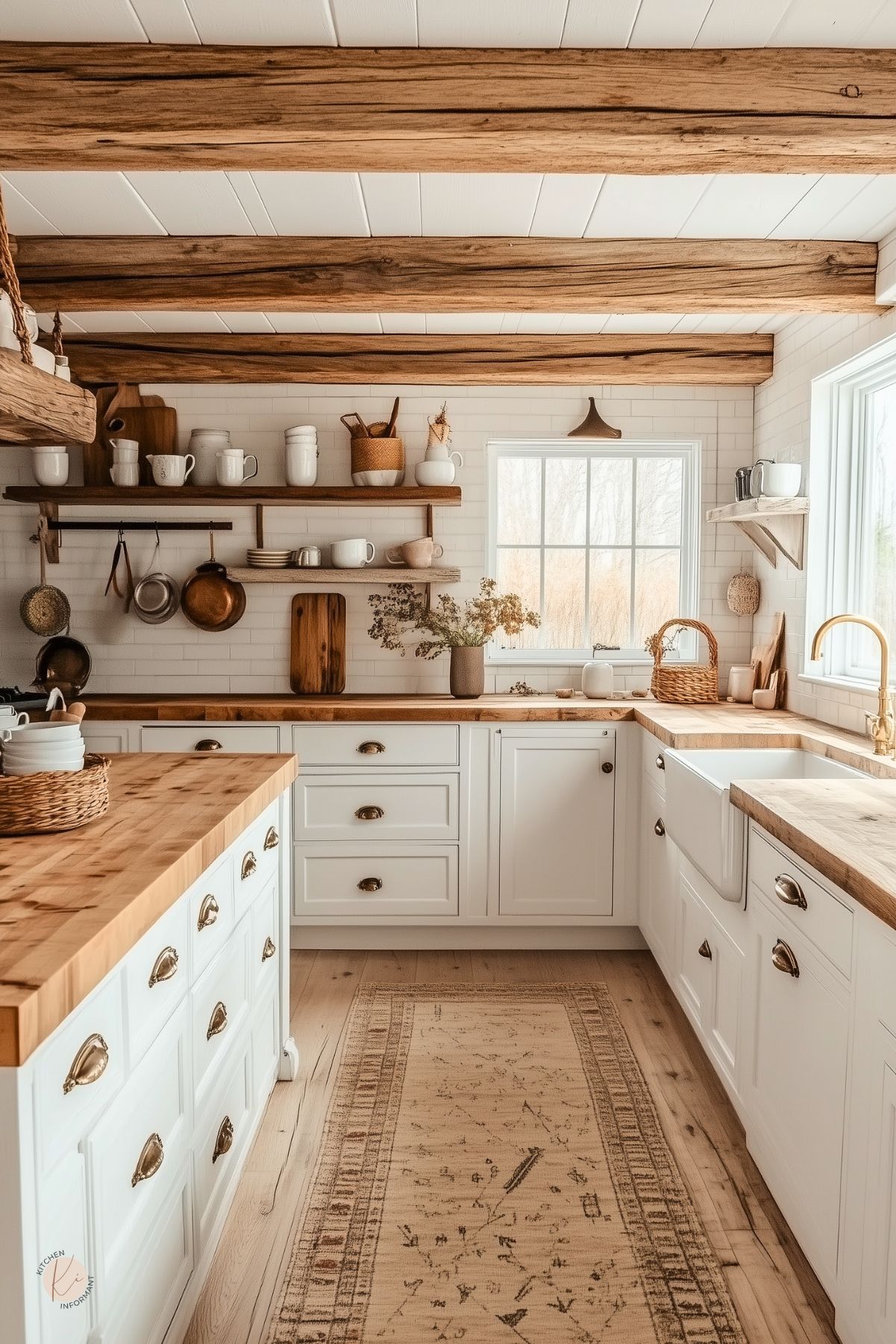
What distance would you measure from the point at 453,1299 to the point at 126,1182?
909 mm

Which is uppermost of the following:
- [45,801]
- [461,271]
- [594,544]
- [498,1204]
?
[461,271]

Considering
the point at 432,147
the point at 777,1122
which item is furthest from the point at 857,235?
the point at 777,1122

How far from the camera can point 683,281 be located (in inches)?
127

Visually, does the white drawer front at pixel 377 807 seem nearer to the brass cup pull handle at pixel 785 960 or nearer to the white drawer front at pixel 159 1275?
the brass cup pull handle at pixel 785 960

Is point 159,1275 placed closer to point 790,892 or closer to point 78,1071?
point 78,1071

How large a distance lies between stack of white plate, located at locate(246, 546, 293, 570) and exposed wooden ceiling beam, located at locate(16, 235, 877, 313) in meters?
1.33

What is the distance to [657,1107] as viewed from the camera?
2830mm

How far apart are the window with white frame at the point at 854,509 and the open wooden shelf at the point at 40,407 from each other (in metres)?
2.57

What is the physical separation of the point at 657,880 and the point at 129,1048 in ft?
8.29

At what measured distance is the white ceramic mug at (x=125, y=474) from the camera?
4.34 m

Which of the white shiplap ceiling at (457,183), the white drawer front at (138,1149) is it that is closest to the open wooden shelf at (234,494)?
the white shiplap ceiling at (457,183)

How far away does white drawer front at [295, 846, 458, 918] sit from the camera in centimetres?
406

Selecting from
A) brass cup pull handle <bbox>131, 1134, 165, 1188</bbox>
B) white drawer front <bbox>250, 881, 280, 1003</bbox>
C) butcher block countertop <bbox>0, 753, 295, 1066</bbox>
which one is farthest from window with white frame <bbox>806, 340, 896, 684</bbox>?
brass cup pull handle <bbox>131, 1134, 165, 1188</bbox>

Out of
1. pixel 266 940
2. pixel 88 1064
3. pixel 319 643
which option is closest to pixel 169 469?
pixel 319 643
